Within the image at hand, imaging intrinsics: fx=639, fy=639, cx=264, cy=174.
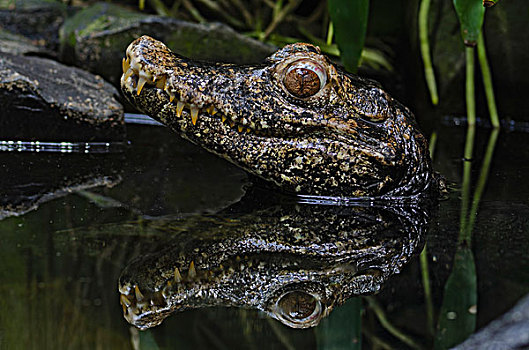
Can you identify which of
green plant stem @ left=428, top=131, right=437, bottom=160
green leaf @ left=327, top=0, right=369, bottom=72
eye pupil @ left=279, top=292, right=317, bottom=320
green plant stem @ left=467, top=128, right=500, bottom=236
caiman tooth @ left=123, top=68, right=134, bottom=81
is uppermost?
green leaf @ left=327, top=0, right=369, bottom=72

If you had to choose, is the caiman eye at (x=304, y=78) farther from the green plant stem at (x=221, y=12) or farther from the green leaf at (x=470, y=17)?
the green plant stem at (x=221, y=12)

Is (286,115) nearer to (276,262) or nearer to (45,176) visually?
(276,262)

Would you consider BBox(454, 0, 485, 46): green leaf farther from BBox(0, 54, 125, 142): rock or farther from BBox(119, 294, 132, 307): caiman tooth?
BBox(119, 294, 132, 307): caiman tooth

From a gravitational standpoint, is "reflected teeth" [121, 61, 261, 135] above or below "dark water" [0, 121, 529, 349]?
above

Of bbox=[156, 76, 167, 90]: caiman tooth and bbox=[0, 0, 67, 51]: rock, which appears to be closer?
bbox=[156, 76, 167, 90]: caiman tooth

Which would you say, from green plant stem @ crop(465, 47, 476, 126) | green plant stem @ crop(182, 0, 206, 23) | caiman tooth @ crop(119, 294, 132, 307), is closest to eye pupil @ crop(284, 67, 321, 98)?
caiman tooth @ crop(119, 294, 132, 307)

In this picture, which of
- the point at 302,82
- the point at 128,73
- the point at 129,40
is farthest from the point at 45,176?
the point at 129,40

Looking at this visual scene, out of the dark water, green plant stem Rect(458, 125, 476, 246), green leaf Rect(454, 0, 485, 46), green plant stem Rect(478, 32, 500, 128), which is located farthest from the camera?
green plant stem Rect(478, 32, 500, 128)
